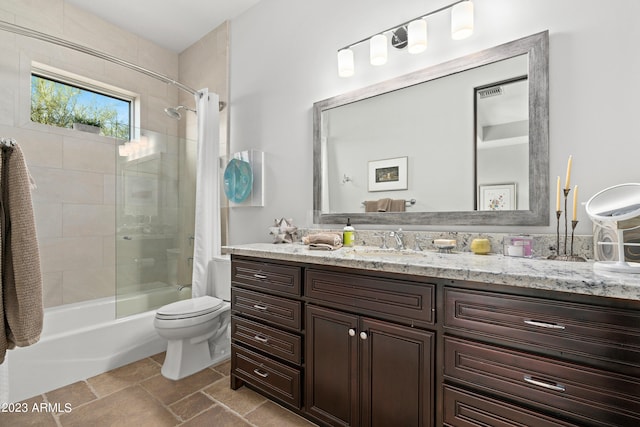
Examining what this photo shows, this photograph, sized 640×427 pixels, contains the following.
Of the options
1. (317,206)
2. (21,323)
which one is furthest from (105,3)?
(21,323)

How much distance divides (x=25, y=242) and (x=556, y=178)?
214cm

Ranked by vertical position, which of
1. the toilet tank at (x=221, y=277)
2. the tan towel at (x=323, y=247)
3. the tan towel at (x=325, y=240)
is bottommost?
the toilet tank at (x=221, y=277)

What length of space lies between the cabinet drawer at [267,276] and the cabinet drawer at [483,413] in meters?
0.79

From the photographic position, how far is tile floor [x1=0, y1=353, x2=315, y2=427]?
5.14 ft

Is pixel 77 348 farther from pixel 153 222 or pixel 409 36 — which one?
pixel 409 36

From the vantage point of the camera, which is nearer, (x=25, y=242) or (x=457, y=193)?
(x=25, y=242)

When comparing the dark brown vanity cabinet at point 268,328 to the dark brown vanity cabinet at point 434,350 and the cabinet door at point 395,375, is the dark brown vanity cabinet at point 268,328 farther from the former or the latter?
the cabinet door at point 395,375

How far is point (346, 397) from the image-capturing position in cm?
134

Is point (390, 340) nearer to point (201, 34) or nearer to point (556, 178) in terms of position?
point (556, 178)

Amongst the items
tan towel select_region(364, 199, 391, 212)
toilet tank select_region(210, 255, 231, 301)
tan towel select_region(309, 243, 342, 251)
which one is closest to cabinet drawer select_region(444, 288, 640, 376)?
tan towel select_region(309, 243, 342, 251)

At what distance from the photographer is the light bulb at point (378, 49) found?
5.84 feet

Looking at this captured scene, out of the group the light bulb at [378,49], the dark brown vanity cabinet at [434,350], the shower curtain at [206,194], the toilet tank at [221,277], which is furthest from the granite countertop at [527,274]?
the shower curtain at [206,194]

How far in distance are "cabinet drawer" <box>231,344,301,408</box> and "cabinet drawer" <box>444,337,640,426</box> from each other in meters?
0.82

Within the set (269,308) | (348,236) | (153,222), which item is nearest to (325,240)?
(348,236)
